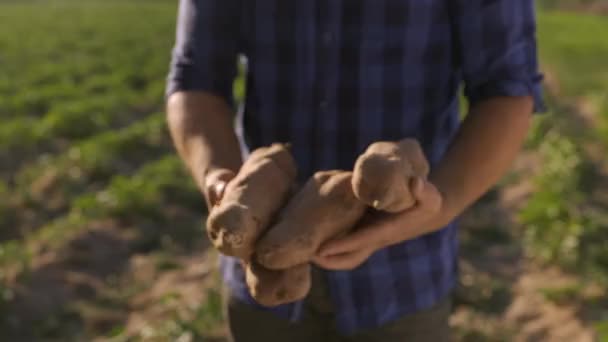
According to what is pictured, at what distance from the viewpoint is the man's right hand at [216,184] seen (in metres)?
1.69

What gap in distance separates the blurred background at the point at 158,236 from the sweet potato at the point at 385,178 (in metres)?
3.12

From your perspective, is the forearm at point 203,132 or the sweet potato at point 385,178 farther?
the forearm at point 203,132

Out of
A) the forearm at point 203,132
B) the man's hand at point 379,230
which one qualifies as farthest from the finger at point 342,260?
the forearm at point 203,132

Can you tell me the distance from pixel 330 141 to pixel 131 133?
6.61 meters

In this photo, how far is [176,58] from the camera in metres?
2.13

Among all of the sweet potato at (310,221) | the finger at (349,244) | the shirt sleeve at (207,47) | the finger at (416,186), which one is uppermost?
the shirt sleeve at (207,47)

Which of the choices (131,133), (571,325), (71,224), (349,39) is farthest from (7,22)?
(349,39)

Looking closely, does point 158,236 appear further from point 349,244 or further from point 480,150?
point 349,244

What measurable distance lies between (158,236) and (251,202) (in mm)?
4723

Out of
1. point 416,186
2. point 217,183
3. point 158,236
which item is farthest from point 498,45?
point 158,236

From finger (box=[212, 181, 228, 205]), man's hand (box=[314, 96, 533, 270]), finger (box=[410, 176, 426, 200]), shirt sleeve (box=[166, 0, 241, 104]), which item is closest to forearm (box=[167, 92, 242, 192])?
shirt sleeve (box=[166, 0, 241, 104])

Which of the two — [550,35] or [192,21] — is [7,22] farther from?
[192,21]

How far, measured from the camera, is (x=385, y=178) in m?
1.47

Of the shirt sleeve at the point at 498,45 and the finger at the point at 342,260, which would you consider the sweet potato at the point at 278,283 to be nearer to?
the finger at the point at 342,260
